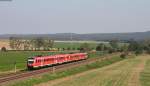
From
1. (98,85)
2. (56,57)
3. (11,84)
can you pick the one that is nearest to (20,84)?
(11,84)

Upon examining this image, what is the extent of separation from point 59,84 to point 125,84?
788 cm

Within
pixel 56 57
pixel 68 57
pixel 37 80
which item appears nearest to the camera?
pixel 37 80

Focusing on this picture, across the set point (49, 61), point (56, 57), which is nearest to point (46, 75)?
point (49, 61)

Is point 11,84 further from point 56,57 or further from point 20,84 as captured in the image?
point 56,57

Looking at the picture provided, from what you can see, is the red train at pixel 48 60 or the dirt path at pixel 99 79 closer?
the dirt path at pixel 99 79

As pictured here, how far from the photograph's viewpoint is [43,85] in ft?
136

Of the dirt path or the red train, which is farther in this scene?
the red train

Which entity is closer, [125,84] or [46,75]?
[125,84]

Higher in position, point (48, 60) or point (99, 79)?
point (48, 60)

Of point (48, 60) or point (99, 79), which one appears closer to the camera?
point (99, 79)

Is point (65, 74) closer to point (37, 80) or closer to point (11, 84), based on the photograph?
point (37, 80)

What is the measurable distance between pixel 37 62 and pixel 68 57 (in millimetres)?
27598

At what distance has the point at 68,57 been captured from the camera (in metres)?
93.8

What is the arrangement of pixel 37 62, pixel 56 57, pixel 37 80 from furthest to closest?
pixel 56 57 < pixel 37 62 < pixel 37 80
